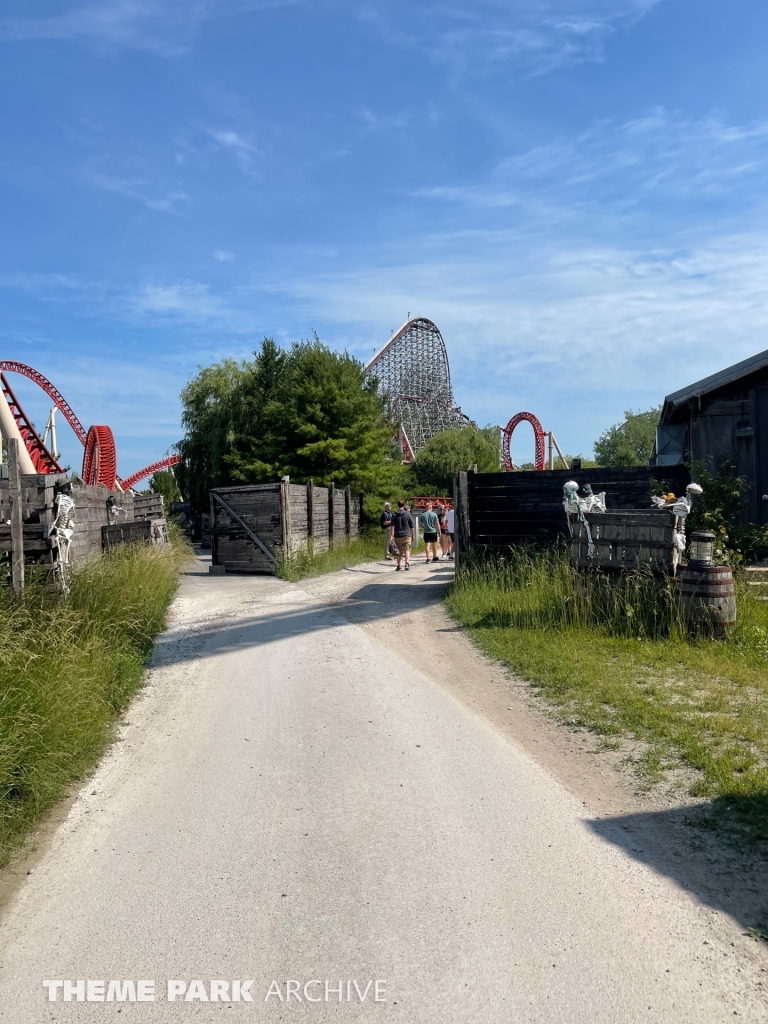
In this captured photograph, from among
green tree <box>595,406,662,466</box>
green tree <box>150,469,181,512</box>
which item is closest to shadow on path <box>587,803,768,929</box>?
green tree <box>150,469,181,512</box>

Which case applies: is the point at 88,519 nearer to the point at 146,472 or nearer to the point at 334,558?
the point at 334,558

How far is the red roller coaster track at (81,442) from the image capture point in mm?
30875

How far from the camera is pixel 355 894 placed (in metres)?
3.68

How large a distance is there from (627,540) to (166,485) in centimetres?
3944

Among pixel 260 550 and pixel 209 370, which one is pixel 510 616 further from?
pixel 209 370

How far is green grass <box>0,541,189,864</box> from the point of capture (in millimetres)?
4781

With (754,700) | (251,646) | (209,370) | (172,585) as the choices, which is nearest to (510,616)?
(251,646)

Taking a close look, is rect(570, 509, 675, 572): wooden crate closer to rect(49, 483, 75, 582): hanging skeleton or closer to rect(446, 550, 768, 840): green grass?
rect(446, 550, 768, 840): green grass

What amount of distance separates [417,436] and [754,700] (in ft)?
188

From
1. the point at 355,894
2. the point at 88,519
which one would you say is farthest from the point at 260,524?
the point at 355,894

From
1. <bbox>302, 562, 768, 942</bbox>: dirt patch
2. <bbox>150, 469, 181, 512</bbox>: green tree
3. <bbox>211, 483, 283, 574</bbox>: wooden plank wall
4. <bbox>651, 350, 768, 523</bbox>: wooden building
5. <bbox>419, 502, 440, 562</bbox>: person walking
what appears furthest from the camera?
<bbox>150, 469, 181, 512</bbox>: green tree

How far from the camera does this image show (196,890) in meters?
3.76

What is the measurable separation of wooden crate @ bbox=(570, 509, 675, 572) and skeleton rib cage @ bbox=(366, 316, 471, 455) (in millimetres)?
47150

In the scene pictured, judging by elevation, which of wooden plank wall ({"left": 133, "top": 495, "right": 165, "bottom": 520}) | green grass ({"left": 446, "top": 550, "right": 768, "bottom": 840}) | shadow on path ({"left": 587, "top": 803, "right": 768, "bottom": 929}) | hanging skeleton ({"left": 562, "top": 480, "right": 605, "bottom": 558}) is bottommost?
shadow on path ({"left": 587, "top": 803, "right": 768, "bottom": 929})
